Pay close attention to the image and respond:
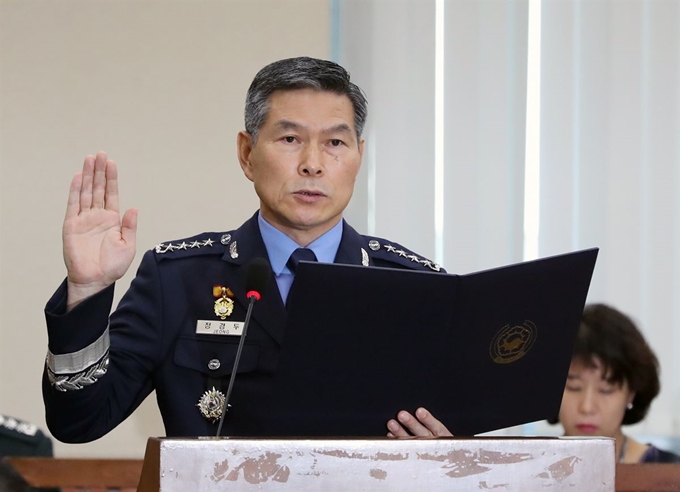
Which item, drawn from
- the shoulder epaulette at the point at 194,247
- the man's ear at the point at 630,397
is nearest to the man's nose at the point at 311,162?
the shoulder epaulette at the point at 194,247

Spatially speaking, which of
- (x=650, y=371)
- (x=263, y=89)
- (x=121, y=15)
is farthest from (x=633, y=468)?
(x=121, y=15)

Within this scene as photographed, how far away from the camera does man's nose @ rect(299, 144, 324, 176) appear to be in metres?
1.91

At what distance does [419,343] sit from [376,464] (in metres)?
0.34

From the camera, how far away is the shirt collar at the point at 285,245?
196 cm

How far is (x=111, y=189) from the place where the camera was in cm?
165

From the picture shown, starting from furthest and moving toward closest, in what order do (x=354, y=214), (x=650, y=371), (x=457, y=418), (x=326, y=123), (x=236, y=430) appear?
1. (x=354, y=214)
2. (x=650, y=371)
3. (x=326, y=123)
4. (x=236, y=430)
5. (x=457, y=418)

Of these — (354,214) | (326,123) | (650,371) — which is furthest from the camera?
(354,214)

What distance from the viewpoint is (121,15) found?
12.2ft

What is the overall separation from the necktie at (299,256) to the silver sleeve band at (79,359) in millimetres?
461

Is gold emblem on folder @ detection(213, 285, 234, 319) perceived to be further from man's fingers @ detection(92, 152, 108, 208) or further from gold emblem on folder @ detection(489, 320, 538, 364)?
gold emblem on folder @ detection(489, 320, 538, 364)

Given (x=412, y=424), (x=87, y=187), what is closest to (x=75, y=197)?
(x=87, y=187)

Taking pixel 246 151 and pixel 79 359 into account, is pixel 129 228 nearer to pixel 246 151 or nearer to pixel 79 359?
pixel 79 359

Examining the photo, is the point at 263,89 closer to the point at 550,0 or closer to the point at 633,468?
the point at 633,468

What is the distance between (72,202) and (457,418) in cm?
68
